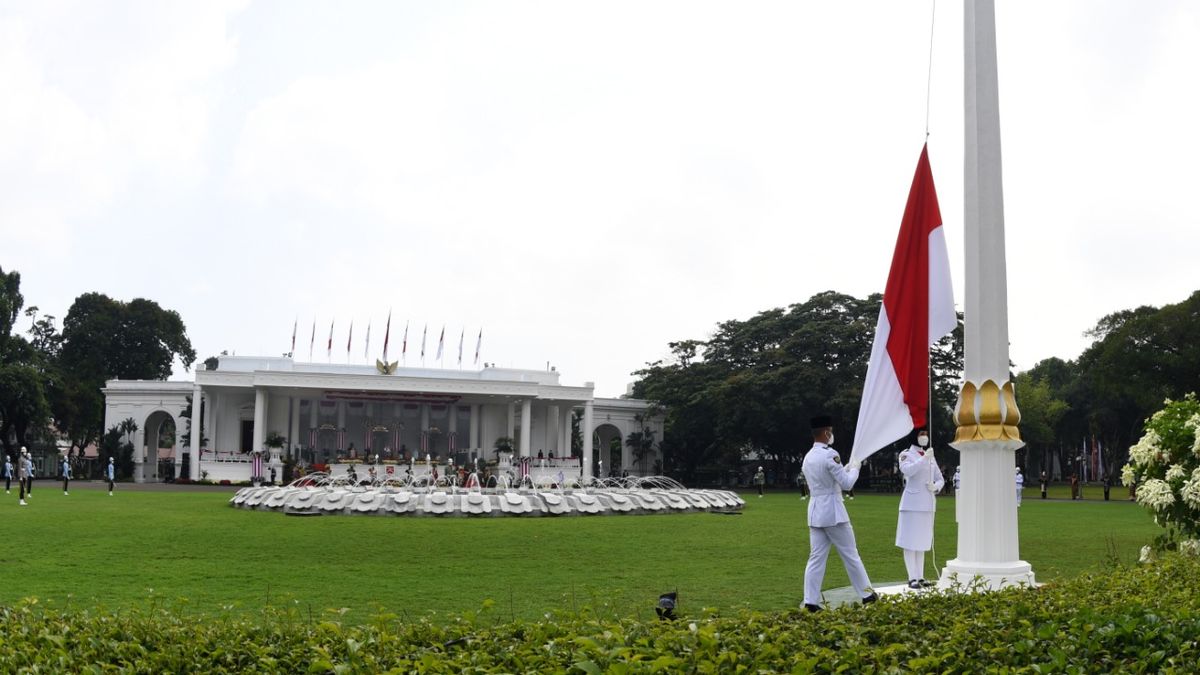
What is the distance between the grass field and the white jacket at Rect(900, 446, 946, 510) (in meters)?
1.16

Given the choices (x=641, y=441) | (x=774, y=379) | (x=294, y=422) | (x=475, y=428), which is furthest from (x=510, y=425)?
(x=774, y=379)

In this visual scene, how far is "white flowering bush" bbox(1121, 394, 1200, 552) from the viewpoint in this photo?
33.6ft

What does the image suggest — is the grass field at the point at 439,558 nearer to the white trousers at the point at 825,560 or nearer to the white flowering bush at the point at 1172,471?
the white trousers at the point at 825,560

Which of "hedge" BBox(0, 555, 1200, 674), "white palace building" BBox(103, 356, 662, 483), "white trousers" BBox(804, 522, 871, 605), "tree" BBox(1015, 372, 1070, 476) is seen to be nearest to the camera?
"hedge" BBox(0, 555, 1200, 674)

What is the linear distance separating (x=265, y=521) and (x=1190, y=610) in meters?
17.6

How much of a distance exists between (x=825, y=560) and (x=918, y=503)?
2.71m

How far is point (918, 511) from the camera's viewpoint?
33.4ft

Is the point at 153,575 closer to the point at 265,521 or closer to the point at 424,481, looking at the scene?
the point at 265,521

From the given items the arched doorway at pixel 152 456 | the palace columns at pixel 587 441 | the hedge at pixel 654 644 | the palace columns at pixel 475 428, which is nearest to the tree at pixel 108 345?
the arched doorway at pixel 152 456

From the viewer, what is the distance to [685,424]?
4781 centimetres

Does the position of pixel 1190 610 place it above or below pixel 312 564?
above

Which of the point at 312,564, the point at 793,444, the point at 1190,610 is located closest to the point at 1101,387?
the point at 793,444

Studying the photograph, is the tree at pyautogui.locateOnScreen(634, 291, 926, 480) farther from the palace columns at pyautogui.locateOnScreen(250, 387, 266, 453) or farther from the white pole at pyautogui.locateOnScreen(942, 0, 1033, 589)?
the white pole at pyautogui.locateOnScreen(942, 0, 1033, 589)

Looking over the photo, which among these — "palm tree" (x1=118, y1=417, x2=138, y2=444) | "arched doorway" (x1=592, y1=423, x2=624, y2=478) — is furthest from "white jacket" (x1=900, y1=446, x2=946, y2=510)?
"palm tree" (x1=118, y1=417, x2=138, y2=444)
